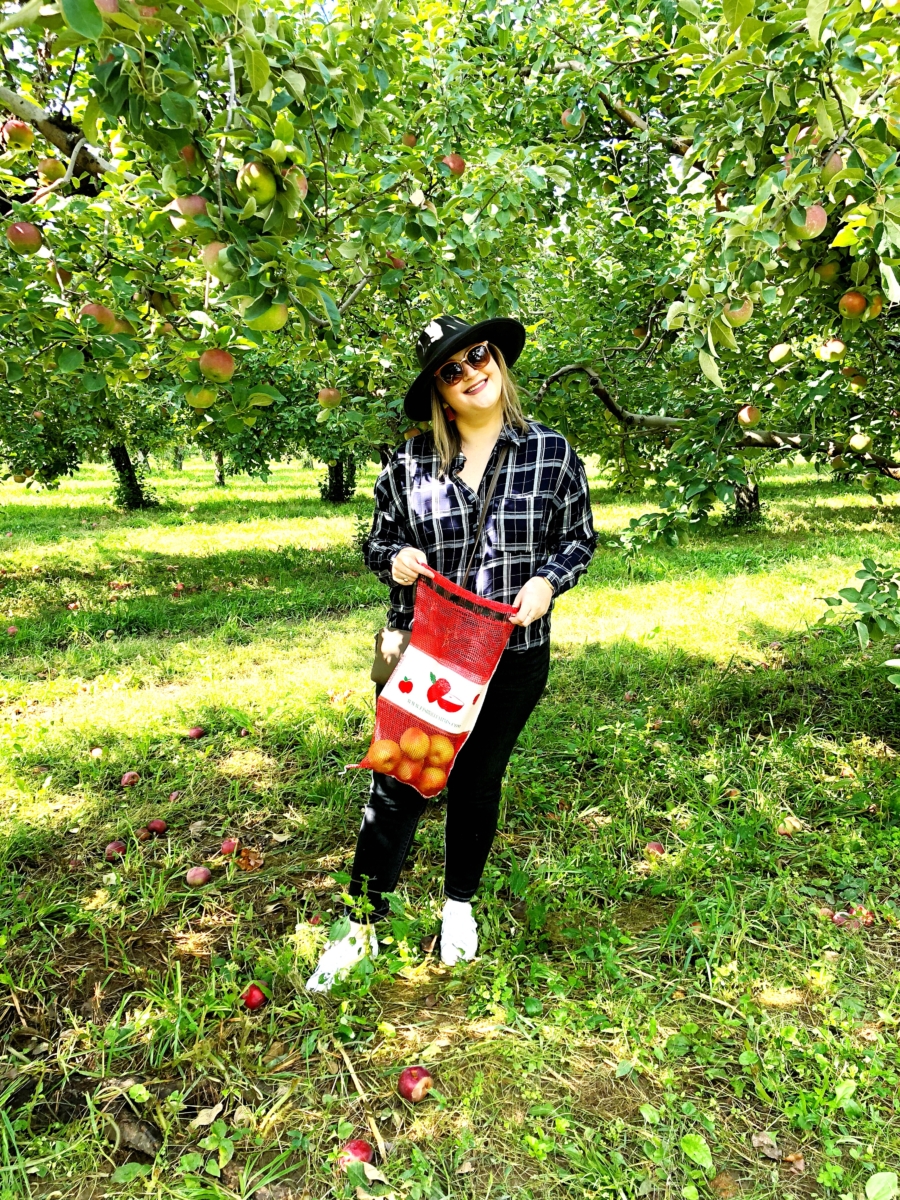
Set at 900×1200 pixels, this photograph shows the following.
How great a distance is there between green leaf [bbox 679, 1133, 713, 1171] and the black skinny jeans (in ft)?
2.71

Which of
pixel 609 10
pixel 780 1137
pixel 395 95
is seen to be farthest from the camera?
pixel 609 10

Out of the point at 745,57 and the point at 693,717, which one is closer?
the point at 745,57

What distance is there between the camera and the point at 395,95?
253cm

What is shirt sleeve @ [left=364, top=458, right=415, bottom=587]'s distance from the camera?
2.03 metres

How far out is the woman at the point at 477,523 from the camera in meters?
1.89

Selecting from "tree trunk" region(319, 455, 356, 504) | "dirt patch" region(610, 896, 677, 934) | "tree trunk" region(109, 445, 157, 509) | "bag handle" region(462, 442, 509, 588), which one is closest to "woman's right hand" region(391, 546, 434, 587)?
"bag handle" region(462, 442, 509, 588)

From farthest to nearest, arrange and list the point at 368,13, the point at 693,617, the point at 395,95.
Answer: the point at 693,617 → the point at 395,95 → the point at 368,13

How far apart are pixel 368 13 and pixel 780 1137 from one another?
298cm

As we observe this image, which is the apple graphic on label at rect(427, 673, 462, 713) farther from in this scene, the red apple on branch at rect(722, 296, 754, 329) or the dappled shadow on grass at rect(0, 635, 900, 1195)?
the red apple on branch at rect(722, 296, 754, 329)

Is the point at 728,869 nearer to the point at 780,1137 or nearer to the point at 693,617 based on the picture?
the point at 780,1137

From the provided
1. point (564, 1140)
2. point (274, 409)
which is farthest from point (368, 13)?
point (274, 409)

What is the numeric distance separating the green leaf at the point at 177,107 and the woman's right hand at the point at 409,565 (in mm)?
1045

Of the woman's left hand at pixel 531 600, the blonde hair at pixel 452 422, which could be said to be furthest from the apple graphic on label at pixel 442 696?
the blonde hair at pixel 452 422

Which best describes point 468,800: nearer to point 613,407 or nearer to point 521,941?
point 521,941
